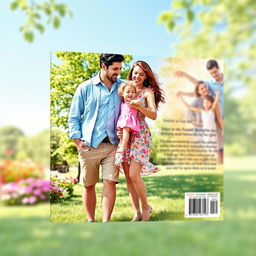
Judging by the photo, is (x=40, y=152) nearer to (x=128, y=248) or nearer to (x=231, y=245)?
(x=128, y=248)

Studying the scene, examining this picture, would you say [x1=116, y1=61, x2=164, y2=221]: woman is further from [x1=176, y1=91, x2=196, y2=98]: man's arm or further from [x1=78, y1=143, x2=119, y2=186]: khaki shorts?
[x1=176, y1=91, x2=196, y2=98]: man's arm

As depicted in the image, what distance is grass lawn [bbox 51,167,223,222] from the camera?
228cm

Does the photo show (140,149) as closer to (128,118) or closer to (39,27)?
(128,118)

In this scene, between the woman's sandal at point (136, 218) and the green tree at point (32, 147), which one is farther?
the green tree at point (32, 147)

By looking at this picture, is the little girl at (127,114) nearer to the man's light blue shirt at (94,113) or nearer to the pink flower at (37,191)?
the man's light blue shirt at (94,113)

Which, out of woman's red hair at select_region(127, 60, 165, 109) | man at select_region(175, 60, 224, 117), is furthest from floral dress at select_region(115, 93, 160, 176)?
man at select_region(175, 60, 224, 117)

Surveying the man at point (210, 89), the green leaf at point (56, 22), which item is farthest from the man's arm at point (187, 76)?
the green leaf at point (56, 22)

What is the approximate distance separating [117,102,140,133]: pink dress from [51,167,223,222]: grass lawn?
25 centimetres

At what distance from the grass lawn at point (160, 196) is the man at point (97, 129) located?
1.4 inches

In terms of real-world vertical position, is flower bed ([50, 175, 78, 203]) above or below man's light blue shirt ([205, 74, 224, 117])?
below

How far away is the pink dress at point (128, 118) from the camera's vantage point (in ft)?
7.20

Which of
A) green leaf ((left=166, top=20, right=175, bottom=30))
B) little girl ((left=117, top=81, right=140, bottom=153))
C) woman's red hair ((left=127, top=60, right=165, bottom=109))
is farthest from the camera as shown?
green leaf ((left=166, top=20, right=175, bottom=30))

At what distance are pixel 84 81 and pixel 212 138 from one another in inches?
30.7

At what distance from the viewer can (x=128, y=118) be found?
2.20m
